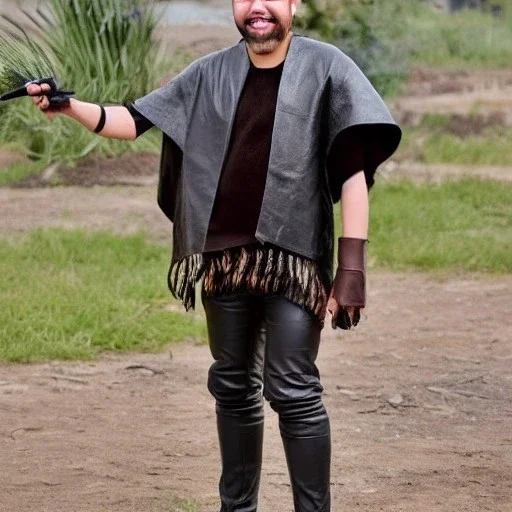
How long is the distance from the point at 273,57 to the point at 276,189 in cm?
33

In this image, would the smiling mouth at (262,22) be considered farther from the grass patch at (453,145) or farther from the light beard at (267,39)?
the grass patch at (453,145)

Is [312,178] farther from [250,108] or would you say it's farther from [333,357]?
[333,357]

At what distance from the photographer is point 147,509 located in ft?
13.1

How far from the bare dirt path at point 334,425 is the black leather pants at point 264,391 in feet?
1.32

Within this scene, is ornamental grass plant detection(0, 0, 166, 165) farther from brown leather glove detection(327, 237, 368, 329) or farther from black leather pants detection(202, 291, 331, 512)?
brown leather glove detection(327, 237, 368, 329)

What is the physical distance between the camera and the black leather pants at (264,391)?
11.4 feet

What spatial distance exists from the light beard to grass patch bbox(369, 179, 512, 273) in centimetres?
401

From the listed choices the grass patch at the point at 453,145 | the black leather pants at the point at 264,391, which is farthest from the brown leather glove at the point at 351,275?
the grass patch at the point at 453,145

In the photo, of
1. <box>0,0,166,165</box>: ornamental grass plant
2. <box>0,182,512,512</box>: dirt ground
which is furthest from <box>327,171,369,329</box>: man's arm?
<box>0,0,166,165</box>: ornamental grass plant

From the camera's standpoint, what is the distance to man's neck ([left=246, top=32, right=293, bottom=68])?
350cm

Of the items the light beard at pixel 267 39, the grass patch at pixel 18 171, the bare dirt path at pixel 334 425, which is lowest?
the bare dirt path at pixel 334 425

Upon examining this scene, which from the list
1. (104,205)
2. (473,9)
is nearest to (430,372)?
(104,205)

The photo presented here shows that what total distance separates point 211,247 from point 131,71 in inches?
240

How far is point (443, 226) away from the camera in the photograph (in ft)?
26.8
